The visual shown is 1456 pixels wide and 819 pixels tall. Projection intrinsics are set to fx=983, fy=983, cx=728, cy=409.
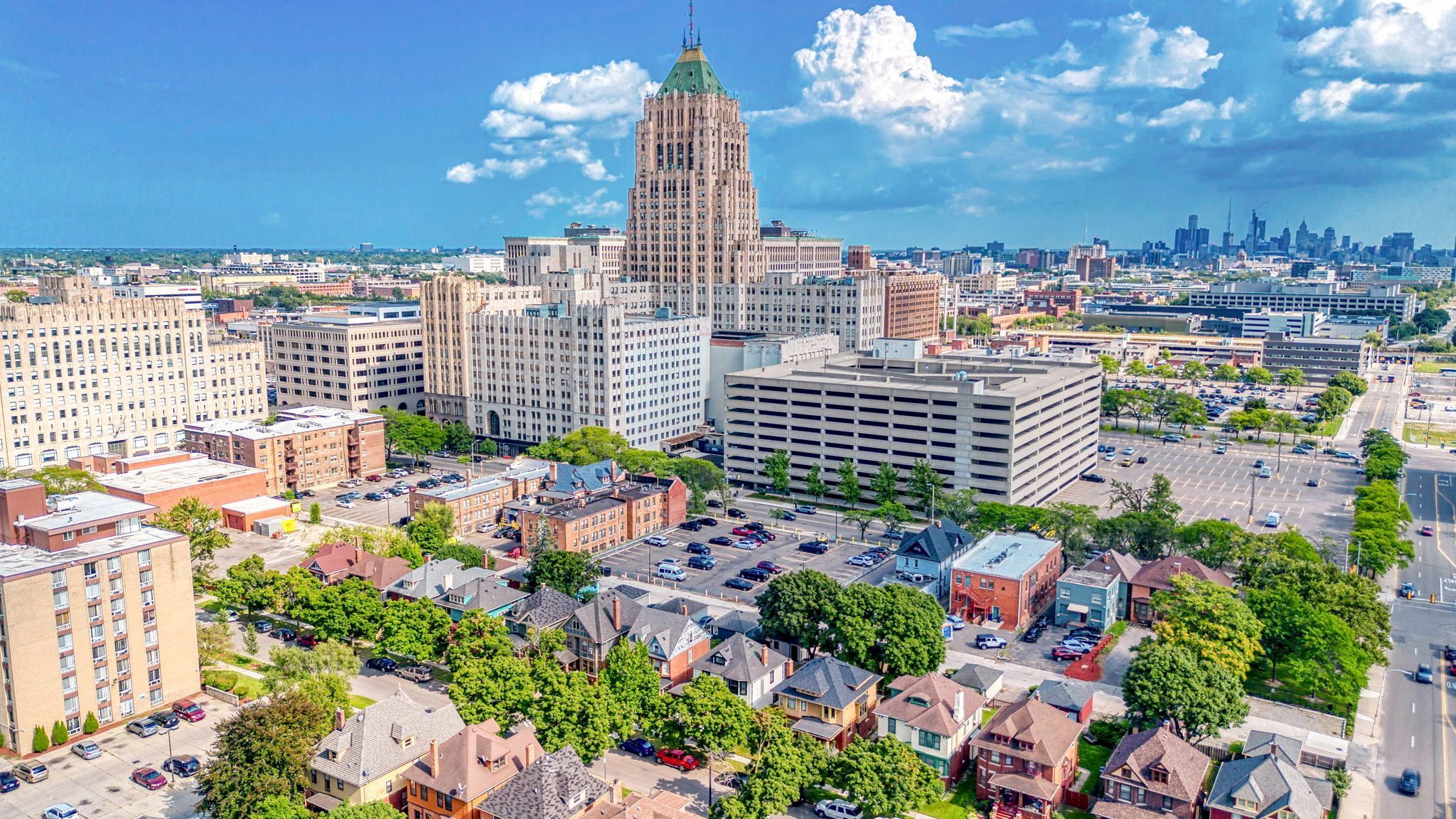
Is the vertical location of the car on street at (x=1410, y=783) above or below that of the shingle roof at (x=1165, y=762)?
below

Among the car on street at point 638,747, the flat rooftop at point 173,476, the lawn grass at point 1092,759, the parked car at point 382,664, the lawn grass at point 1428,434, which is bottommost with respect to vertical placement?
the lawn grass at point 1092,759

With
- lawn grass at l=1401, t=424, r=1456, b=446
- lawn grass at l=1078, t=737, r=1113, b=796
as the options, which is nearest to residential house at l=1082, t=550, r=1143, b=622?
lawn grass at l=1078, t=737, r=1113, b=796

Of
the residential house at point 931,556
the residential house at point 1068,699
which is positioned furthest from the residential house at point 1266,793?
the residential house at point 931,556

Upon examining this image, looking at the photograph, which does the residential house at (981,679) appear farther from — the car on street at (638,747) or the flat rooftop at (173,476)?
the flat rooftop at (173,476)

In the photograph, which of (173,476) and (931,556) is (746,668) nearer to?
(931,556)

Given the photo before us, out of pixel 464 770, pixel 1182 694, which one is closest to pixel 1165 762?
pixel 1182 694

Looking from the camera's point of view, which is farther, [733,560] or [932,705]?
[733,560]
